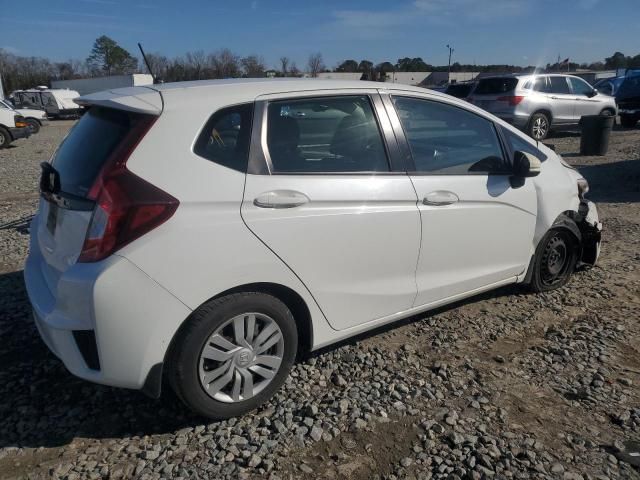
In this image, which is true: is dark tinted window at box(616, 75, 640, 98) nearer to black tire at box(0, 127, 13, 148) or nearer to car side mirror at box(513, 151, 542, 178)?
car side mirror at box(513, 151, 542, 178)

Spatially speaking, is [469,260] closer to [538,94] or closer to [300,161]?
[300,161]

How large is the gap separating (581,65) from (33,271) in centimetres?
10921

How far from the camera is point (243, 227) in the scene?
2574 millimetres

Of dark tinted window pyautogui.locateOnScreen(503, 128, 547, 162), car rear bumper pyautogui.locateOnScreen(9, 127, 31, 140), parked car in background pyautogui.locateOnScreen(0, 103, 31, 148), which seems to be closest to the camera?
dark tinted window pyautogui.locateOnScreen(503, 128, 547, 162)

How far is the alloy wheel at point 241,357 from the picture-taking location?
8.66ft

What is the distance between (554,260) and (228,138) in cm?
314

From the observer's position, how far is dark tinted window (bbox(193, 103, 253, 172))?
2596mm

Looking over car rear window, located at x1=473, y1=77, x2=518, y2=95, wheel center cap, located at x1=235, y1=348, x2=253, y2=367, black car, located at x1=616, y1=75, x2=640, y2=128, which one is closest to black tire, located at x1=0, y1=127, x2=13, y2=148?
car rear window, located at x1=473, y1=77, x2=518, y2=95

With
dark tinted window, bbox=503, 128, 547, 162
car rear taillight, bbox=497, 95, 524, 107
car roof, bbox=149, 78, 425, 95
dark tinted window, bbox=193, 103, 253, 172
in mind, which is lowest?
dark tinted window, bbox=503, 128, 547, 162

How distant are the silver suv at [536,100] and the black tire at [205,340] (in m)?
13.5

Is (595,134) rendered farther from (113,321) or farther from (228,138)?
(113,321)

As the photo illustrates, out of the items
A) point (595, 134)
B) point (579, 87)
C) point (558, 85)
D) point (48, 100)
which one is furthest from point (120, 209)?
point (48, 100)

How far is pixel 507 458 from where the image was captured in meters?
2.52

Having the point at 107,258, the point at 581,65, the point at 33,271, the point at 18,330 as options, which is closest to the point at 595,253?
the point at 107,258
